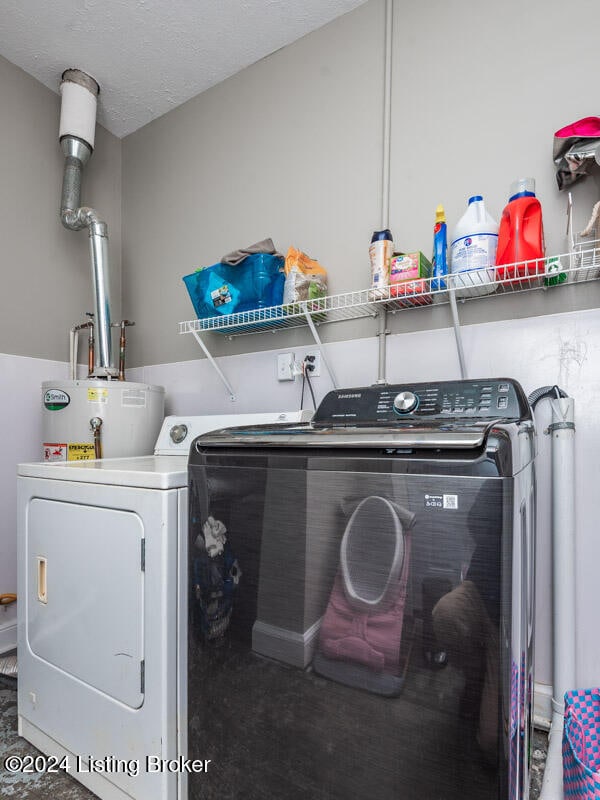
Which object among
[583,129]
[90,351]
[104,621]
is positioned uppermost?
[583,129]

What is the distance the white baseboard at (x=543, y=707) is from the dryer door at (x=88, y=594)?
1.26m

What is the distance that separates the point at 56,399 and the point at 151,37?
6.04 ft

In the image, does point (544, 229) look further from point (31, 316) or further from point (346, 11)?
point (31, 316)

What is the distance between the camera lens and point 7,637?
7.01 feet

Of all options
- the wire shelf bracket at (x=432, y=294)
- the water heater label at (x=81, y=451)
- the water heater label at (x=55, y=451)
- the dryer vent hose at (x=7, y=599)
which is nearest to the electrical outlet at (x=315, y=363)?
the wire shelf bracket at (x=432, y=294)

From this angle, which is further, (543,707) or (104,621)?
(543,707)

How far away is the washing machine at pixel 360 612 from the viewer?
0.76 meters

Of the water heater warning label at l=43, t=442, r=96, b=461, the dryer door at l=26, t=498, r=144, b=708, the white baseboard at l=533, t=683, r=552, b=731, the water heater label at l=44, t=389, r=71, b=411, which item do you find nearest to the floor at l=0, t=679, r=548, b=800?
the white baseboard at l=533, t=683, r=552, b=731

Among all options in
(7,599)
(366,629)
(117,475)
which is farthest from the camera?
(7,599)

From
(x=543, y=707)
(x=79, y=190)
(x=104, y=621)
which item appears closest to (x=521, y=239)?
(x=543, y=707)

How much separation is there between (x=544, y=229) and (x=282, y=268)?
1.00 m

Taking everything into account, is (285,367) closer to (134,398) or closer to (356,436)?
(134,398)

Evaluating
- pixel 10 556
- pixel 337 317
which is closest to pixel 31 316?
pixel 10 556

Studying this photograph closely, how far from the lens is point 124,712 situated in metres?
1.19
